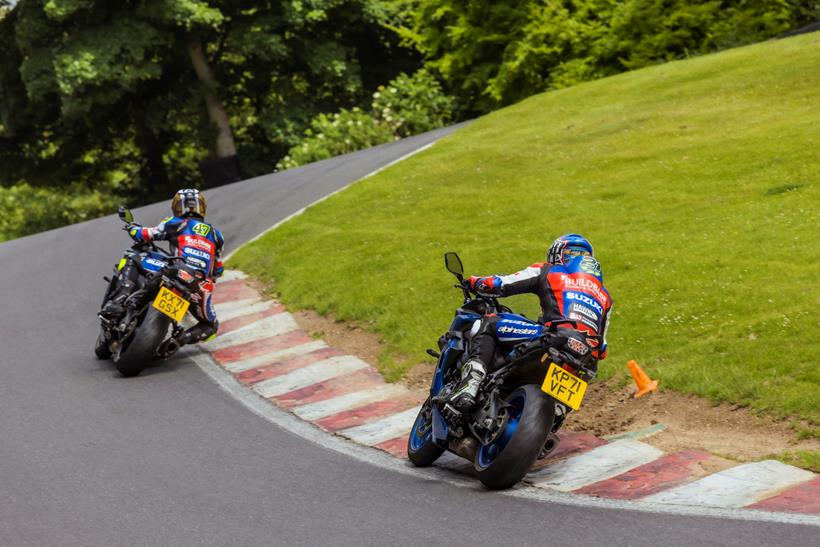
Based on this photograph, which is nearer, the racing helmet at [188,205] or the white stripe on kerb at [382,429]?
the white stripe on kerb at [382,429]

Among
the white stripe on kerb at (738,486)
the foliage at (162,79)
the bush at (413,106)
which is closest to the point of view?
the white stripe on kerb at (738,486)

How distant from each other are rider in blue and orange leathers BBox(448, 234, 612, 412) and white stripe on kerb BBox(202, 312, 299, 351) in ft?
17.3

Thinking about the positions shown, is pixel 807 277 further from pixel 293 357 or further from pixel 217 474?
pixel 217 474

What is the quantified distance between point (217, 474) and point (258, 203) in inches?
525

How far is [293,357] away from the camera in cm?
1273

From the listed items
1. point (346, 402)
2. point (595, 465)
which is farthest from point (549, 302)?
point (346, 402)

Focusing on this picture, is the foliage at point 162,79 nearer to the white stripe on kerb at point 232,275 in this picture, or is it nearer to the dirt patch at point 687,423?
the white stripe on kerb at point 232,275

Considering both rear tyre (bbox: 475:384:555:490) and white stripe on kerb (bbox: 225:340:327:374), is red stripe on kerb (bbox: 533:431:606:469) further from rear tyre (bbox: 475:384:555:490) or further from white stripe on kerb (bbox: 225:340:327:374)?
white stripe on kerb (bbox: 225:340:327:374)

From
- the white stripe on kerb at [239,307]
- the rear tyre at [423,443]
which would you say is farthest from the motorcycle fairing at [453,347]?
the white stripe on kerb at [239,307]

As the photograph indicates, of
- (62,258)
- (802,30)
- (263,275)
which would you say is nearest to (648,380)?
(263,275)

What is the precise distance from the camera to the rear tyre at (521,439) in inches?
306

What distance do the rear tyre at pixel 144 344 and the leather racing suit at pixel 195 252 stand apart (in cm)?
54

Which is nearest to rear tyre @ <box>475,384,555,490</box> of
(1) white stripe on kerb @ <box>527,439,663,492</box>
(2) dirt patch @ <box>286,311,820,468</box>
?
(1) white stripe on kerb @ <box>527,439,663,492</box>

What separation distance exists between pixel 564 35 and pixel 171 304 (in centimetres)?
1974
